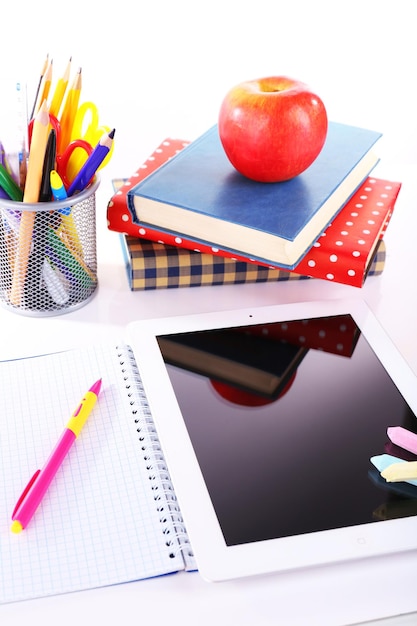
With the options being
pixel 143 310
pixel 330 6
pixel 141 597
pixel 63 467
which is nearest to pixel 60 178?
pixel 143 310

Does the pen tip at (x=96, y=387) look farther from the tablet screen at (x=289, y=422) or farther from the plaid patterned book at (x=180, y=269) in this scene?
the plaid patterned book at (x=180, y=269)

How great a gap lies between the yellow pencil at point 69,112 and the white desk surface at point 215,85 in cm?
18

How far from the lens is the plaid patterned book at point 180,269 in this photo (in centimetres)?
92

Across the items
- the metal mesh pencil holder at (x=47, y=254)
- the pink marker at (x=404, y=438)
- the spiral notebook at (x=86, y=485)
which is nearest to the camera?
the spiral notebook at (x=86, y=485)

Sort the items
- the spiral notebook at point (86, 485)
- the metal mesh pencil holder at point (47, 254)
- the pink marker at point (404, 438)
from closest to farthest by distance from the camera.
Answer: the spiral notebook at point (86, 485)
the pink marker at point (404, 438)
the metal mesh pencil holder at point (47, 254)

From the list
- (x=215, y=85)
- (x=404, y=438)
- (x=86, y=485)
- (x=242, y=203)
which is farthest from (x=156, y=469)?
(x=215, y=85)

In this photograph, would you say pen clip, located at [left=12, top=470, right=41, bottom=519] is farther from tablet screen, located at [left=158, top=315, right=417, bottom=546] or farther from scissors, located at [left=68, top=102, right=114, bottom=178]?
scissors, located at [left=68, top=102, right=114, bottom=178]

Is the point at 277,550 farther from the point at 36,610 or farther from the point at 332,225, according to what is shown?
the point at 332,225

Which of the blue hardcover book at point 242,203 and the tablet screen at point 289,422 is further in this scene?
the blue hardcover book at point 242,203

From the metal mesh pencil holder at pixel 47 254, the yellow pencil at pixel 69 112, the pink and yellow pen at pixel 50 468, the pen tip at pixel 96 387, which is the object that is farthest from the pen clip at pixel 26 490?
the yellow pencil at pixel 69 112

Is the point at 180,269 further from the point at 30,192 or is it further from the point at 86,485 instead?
the point at 86,485

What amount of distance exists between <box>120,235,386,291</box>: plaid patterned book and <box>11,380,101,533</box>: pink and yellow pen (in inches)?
8.3

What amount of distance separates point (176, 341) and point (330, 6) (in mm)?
1615

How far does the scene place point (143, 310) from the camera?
36.0 inches
